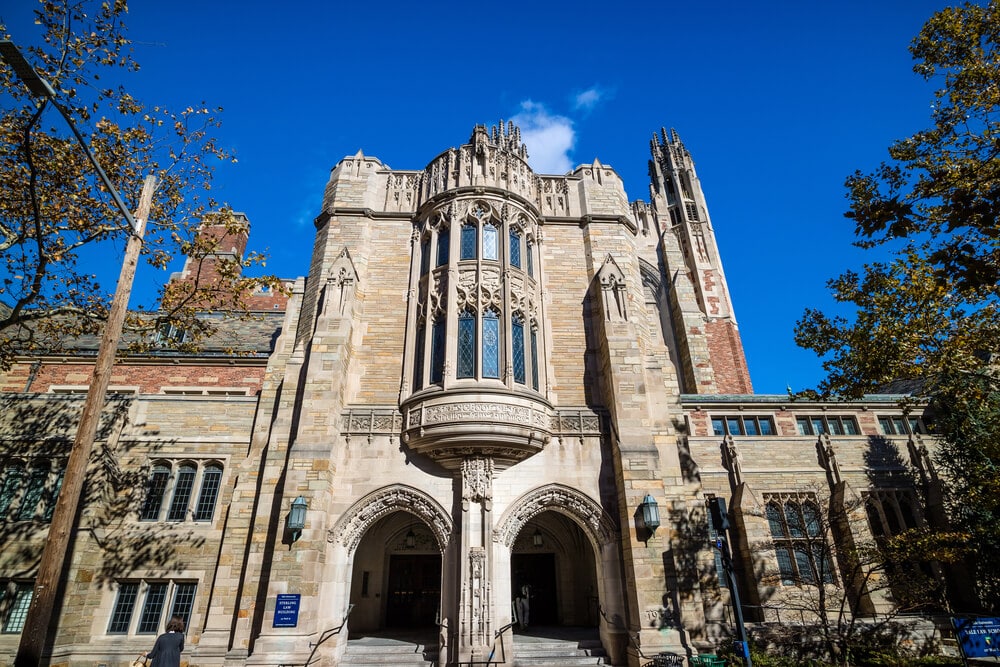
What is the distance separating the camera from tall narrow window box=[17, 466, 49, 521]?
13.9 meters

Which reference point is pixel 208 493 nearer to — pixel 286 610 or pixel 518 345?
pixel 286 610

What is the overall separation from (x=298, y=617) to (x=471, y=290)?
941cm

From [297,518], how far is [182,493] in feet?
17.6

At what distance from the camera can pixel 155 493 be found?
47.4ft

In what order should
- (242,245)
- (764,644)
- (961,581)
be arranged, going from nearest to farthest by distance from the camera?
1. (764,644)
2. (961,581)
3. (242,245)

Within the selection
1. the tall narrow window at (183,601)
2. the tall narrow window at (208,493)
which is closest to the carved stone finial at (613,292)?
the tall narrow window at (208,493)

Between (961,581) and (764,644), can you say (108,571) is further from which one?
(961,581)

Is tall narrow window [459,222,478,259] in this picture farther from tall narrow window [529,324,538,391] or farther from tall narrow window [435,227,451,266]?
tall narrow window [529,324,538,391]

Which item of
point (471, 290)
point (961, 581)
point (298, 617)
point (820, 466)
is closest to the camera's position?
point (298, 617)

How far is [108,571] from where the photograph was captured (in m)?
13.2

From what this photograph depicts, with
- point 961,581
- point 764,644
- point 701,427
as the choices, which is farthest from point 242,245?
point 961,581

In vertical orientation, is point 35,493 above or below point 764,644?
above

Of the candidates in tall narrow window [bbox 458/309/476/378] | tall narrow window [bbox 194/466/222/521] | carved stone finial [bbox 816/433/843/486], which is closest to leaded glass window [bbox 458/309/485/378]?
tall narrow window [bbox 458/309/476/378]

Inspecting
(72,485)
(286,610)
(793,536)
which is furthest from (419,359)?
(793,536)
